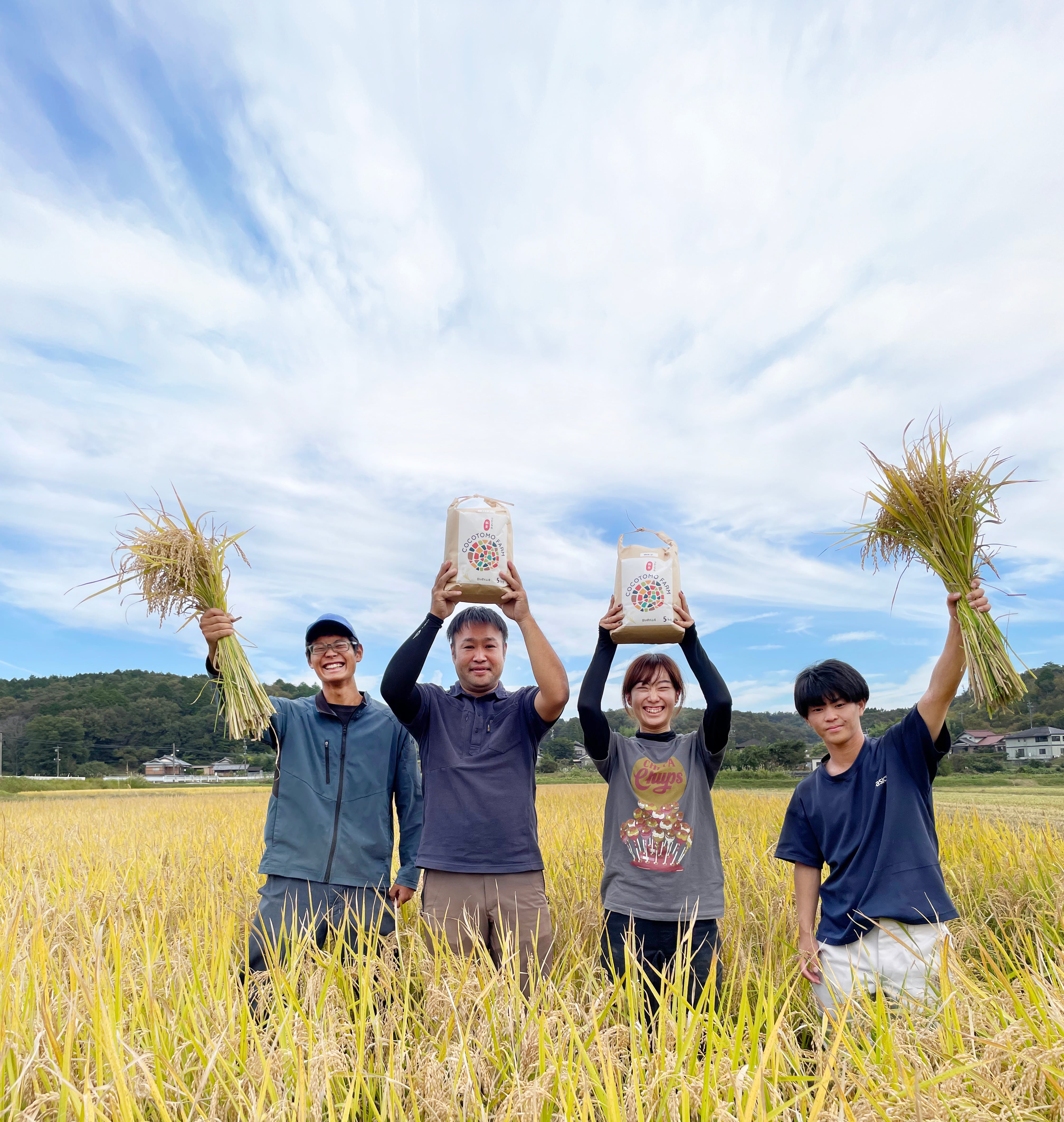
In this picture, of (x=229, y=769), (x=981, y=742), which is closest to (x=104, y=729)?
(x=229, y=769)

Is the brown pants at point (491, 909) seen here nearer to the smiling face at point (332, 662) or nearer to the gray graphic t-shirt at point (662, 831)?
the gray graphic t-shirt at point (662, 831)

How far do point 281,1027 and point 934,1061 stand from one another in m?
1.88

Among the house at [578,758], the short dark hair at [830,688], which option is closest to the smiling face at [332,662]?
the short dark hair at [830,688]

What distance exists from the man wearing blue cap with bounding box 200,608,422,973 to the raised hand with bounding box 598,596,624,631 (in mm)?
1190

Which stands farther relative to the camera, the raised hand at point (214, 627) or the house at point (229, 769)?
the house at point (229, 769)

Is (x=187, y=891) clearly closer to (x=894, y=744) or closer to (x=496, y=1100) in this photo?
(x=496, y=1100)

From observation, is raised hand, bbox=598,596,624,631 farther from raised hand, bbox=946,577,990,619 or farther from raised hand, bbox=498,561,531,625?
raised hand, bbox=946,577,990,619

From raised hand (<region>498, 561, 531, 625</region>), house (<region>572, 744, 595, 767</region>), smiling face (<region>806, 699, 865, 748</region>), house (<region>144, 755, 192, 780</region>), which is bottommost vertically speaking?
house (<region>144, 755, 192, 780</region>)

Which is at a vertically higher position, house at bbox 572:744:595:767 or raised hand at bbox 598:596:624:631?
raised hand at bbox 598:596:624:631

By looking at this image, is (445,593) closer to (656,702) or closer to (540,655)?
(540,655)

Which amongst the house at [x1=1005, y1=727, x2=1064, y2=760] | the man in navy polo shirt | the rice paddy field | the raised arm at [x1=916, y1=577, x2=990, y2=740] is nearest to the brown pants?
the man in navy polo shirt

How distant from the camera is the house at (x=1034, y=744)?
45.2 m

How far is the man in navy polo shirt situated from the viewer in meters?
2.99

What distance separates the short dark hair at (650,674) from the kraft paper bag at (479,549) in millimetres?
755
